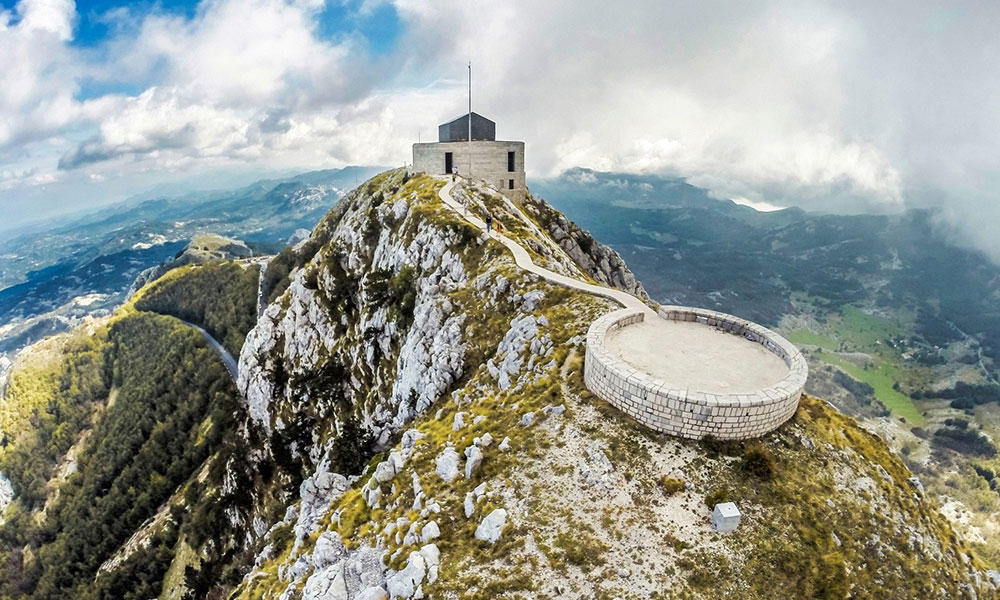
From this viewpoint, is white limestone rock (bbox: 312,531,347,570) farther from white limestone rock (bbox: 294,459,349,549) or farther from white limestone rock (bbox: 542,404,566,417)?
white limestone rock (bbox: 542,404,566,417)

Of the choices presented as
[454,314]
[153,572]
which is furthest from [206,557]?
A: [454,314]

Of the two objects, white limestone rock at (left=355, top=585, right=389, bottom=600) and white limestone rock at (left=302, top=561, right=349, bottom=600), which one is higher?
white limestone rock at (left=355, top=585, right=389, bottom=600)

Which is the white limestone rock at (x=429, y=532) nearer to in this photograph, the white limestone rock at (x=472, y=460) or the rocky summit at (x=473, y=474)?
the rocky summit at (x=473, y=474)

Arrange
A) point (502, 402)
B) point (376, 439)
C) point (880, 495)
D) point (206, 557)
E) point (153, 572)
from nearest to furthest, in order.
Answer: point (880, 495), point (502, 402), point (376, 439), point (206, 557), point (153, 572)

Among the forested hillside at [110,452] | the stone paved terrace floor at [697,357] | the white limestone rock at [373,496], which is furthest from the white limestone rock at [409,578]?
the forested hillside at [110,452]

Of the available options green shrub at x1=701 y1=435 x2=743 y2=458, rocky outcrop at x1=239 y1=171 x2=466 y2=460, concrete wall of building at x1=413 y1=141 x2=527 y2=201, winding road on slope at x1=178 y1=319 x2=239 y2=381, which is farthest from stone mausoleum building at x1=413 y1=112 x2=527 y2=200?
winding road on slope at x1=178 y1=319 x2=239 y2=381

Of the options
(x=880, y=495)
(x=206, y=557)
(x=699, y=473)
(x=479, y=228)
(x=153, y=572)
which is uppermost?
(x=479, y=228)

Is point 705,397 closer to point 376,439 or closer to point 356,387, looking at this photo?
point 376,439
